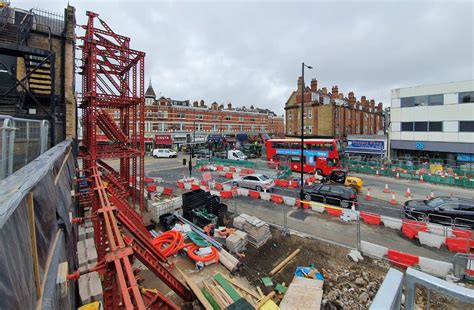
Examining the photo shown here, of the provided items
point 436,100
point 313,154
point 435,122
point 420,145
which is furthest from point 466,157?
point 313,154

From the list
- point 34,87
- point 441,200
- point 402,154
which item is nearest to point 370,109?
point 402,154

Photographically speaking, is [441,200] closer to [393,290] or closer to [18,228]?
[393,290]

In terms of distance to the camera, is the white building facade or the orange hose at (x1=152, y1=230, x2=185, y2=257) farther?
the white building facade

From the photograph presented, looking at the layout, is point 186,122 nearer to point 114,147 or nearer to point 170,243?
point 114,147

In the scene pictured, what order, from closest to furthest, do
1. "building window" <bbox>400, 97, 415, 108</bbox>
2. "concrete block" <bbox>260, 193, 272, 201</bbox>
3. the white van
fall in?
"concrete block" <bbox>260, 193, 272, 201</bbox>, "building window" <bbox>400, 97, 415, 108</bbox>, the white van

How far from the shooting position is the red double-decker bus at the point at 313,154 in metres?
23.2

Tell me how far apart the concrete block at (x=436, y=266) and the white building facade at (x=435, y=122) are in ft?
86.9

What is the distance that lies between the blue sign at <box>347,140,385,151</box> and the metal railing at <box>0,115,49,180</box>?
1381 inches

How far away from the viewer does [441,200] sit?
38.1 feet

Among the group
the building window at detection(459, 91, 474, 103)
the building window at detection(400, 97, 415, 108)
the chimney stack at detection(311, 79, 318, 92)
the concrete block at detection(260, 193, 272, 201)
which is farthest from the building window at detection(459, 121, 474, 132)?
the concrete block at detection(260, 193, 272, 201)

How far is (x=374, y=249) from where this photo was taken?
29.1 ft

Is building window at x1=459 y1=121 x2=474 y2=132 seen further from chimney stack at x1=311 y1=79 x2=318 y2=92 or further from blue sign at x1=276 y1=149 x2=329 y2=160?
chimney stack at x1=311 y1=79 x2=318 y2=92

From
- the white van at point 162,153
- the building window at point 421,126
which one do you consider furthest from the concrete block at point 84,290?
the white van at point 162,153

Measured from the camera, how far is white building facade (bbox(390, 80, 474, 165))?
2547cm
